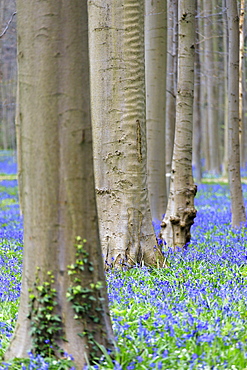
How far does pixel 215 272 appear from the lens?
18.8 ft

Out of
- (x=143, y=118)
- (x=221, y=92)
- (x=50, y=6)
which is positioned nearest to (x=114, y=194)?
(x=143, y=118)

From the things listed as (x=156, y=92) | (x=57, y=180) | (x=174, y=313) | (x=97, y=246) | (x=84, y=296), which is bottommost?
(x=174, y=313)

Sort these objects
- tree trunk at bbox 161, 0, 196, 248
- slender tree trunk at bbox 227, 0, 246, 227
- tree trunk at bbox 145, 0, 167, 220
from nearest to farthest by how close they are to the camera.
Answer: tree trunk at bbox 161, 0, 196, 248
slender tree trunk at bbox 227, 0, 246, 227
tree trunk at bbox 145, 0, 167, 220

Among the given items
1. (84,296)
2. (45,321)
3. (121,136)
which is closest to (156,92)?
(121,136)

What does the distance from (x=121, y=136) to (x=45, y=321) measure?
3314 mm

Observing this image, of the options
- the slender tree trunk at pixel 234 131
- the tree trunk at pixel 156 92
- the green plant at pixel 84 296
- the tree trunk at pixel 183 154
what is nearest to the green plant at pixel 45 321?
the green plant at pixel 84 296

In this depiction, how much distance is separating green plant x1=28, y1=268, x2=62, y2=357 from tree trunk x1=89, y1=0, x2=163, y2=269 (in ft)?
9.05

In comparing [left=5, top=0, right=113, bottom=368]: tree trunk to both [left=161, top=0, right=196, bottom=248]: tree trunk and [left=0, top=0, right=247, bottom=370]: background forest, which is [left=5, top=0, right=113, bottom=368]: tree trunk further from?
[left=161, top=0, right=196, bottom=248]: tree trunk

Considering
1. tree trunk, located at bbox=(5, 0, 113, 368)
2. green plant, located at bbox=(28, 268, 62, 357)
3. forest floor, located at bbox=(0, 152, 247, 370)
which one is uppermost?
tree trunk, located at bbox=(5, 0, 113, 368)

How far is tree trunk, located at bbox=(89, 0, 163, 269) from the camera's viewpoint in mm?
6191

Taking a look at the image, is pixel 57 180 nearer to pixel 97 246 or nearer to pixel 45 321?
pixel 97 246

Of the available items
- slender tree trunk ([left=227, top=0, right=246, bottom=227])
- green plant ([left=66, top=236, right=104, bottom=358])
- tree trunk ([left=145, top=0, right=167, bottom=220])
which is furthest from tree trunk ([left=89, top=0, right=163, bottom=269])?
slender tree trunk ([left=227, top=0, right=246, bottom=227])

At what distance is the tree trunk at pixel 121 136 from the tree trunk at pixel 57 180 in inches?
108

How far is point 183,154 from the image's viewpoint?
7.74 metres
